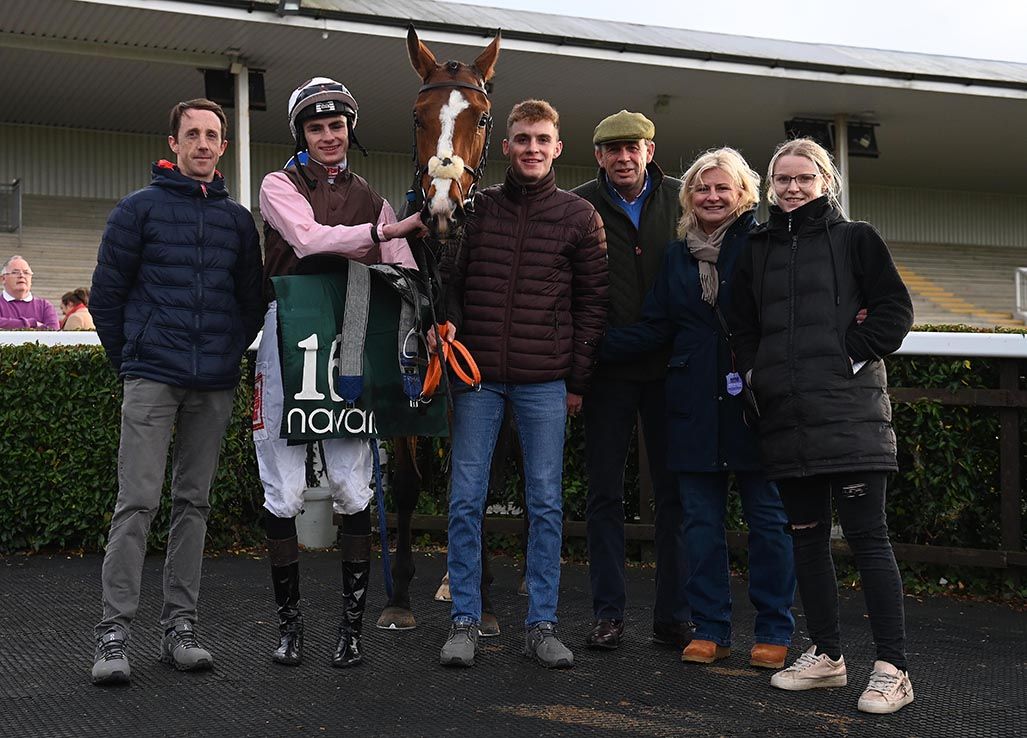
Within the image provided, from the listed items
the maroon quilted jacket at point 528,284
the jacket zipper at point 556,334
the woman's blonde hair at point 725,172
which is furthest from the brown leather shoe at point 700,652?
the woman's blonde hair at point 725,172

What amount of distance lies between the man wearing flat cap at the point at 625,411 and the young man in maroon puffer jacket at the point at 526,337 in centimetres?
23

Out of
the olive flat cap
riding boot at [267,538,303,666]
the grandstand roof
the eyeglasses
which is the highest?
the grandstand roof

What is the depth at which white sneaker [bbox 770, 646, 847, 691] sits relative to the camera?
154 inches

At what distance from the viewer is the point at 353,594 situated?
421 centimetres

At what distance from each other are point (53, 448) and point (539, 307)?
12.6ft

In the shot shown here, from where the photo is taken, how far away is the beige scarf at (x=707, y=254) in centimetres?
435

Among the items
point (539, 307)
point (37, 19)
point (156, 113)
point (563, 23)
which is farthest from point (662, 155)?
point (539, 307)

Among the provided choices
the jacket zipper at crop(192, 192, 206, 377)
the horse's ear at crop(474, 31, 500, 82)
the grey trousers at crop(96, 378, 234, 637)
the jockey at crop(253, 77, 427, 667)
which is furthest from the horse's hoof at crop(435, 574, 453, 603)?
the horse's ear at crop(474, 31, 500, 82)

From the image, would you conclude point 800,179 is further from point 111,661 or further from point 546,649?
point 111,661

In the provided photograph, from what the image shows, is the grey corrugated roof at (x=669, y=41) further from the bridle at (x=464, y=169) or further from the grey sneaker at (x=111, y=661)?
the grey sneaker at (x=111, y=661)

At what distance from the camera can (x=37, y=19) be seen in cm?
1383

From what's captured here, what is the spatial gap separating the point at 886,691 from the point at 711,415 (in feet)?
3.76

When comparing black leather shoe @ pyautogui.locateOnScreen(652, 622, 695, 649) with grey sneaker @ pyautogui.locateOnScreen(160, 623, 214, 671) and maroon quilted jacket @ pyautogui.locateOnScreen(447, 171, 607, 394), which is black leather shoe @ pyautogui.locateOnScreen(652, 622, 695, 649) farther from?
grey sneaker @ pyautogui.locateOnScreen(160, 623, 214, 671)

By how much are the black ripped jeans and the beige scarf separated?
2.65 ft
